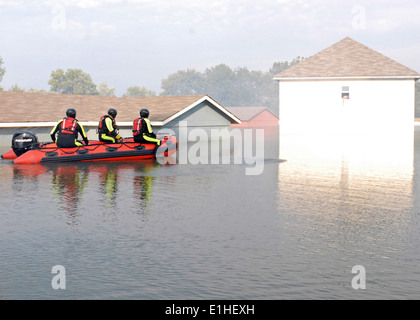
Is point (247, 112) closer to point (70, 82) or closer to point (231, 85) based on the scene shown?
point (70, 82)

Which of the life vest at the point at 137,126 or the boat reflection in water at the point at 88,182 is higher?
the life vest at the point at 137,126

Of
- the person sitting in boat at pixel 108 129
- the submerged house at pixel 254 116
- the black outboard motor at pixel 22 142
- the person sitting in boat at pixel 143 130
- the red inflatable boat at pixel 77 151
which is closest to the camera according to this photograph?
the red inflatable boat at pixel 77 151

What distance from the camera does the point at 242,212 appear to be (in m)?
13.0

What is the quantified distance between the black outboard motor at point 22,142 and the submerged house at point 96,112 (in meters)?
11.6

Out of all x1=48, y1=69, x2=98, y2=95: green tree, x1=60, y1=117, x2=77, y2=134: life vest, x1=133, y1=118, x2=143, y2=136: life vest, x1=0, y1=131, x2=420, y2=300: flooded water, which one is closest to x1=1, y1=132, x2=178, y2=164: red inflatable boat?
x1=133, y1=118, x2=143, y2=136: life vest

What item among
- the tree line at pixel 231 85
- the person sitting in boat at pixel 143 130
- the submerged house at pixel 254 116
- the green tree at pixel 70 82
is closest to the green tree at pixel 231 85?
the tree line at pixel 231 85

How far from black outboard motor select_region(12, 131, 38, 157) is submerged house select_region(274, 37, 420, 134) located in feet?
87.2

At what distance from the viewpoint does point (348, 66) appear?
48219 millimetres

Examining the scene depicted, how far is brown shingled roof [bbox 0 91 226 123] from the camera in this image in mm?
37625

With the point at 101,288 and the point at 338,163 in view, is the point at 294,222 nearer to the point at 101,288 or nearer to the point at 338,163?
the point at 101,288

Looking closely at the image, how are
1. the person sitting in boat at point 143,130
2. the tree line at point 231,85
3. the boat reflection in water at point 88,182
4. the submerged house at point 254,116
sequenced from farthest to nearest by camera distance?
the tree line at point 231,85 → the submerged house at point 254,116 → the person sitting in boat at point 143,130 → the boat reflection in water at point 88,182

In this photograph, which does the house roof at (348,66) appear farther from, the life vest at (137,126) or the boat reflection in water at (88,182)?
the boat reflection in water at (88,182)

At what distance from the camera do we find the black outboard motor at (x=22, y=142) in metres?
24.3
